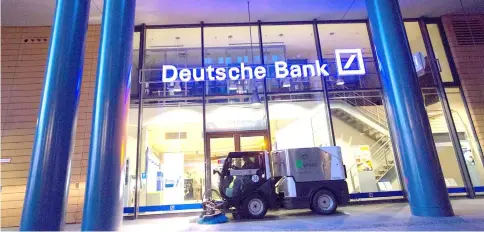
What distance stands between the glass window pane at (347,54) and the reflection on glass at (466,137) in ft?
7.97

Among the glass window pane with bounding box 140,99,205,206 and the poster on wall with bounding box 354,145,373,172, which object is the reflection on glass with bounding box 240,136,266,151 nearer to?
the glass window pane with bounding box 140,99,205,206

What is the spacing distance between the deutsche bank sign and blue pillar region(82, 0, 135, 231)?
251cm

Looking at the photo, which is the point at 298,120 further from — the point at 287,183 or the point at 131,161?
the point at 131,161

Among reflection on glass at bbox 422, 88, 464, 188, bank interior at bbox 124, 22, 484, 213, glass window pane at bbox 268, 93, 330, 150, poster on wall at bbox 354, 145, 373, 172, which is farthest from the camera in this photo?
poster on wall at bbox 354, 145, 373, 172

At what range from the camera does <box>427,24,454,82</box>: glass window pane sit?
870 centimetres

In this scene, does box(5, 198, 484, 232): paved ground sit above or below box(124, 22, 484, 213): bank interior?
below

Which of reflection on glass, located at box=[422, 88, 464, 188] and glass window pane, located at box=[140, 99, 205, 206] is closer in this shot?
glass window pane, located at box=[140, 99, 205, 206]

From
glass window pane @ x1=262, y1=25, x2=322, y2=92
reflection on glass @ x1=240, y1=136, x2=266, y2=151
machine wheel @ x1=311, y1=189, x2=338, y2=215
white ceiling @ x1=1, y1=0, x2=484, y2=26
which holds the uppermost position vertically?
white ceiling @ x1=1, y1=0, x2=484, y2=26

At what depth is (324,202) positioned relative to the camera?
6082 mm

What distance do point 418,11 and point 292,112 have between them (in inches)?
210

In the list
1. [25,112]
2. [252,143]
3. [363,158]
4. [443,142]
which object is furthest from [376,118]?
[25,112]

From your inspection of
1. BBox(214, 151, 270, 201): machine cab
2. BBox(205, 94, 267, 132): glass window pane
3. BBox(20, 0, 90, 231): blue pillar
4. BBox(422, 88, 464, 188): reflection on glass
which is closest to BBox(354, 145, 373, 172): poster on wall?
BBox(422, 88, 464, 188): reflection on glass

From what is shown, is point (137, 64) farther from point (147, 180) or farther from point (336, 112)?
point (336, 112)

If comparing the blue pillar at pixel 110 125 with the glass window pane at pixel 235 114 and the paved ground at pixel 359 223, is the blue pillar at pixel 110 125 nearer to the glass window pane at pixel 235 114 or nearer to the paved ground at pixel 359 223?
the paved ground at pixel 359 223
